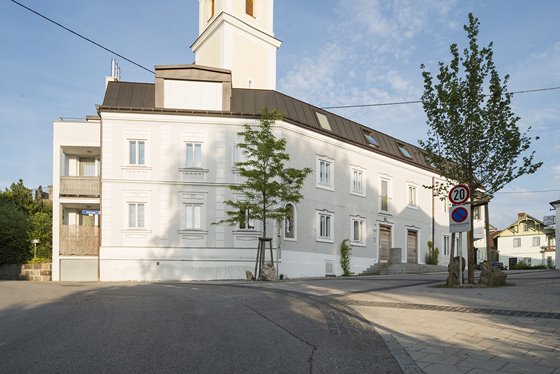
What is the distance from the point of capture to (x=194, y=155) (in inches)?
1043

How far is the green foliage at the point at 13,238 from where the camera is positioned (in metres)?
34.7

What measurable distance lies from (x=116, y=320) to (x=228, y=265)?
17.1 m

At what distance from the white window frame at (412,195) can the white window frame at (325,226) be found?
28.9 feet

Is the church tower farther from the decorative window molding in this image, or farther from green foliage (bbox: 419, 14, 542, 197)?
green foliage (bbox: 419, 14, 542, 197)

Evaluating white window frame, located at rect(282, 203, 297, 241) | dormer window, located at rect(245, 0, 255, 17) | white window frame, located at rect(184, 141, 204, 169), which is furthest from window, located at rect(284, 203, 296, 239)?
dormer window, located at rect(245, 0, 255, 17)

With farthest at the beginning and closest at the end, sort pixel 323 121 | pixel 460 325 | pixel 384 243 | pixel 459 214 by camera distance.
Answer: pixel 384 243
pixel 323 121
pixel 459 214
pixel 460 325

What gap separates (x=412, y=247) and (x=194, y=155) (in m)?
17.7

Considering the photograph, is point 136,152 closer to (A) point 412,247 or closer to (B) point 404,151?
(B) point 404,151

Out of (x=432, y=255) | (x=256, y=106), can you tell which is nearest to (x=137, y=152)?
(x=256, y=106)

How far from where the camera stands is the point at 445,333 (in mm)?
7508

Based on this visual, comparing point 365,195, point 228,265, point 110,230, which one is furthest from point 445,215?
point 110,230

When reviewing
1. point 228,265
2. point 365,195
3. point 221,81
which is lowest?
point 228,265

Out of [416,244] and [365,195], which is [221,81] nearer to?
[365,195]

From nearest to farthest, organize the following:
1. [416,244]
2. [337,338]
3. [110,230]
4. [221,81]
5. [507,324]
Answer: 1. [337,338]
2. [507,324]
3. [110,230]
4. [221,81]
5. [416,244]
